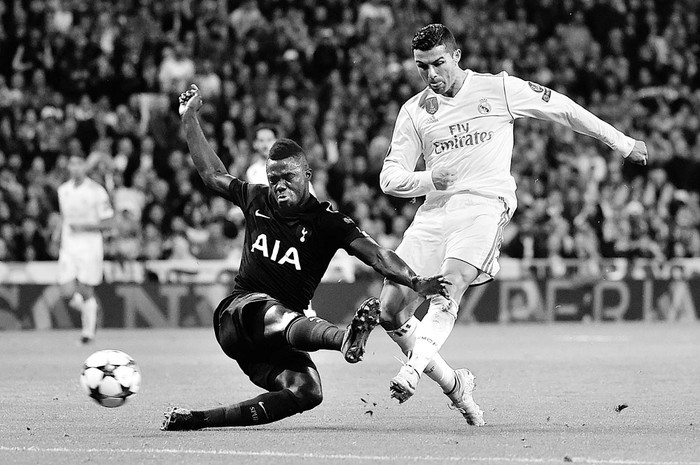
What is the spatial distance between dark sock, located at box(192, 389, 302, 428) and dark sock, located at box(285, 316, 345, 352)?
1.33 feet

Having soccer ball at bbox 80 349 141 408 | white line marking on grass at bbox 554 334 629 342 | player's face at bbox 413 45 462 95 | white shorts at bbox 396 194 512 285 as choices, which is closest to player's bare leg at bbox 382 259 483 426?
white shorts at bbox 396 194 512 285

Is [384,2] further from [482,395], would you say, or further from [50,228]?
[482,395]

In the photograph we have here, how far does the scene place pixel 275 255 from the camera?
7.52 meters

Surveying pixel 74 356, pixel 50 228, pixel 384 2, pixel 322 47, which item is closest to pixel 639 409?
pixel 74 356

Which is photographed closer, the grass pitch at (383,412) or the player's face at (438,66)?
the grass pitch at (383,412)

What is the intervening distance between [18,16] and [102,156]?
3332 millimetres

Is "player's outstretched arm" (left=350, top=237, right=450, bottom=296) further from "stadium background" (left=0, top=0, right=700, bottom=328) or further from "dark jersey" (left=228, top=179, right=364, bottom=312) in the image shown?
"stadium background" (left=0, top=0, right=700, bottom=328)

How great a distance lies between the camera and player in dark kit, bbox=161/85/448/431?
7227 mm

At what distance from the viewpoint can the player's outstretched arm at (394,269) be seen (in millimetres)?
6727

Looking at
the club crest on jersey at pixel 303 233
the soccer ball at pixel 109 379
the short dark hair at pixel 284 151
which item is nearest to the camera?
the short dark hair at pixel 284 151

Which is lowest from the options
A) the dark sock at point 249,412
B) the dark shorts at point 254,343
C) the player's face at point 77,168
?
the dark sock at point 249,412

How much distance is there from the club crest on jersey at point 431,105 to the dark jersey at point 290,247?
112 cm

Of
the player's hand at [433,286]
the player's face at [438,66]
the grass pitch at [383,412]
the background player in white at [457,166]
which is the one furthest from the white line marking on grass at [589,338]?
the player's hand at [433,286]

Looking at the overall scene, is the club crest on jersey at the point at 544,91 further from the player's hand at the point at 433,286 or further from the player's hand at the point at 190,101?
the player's hand at the point at 190,101
